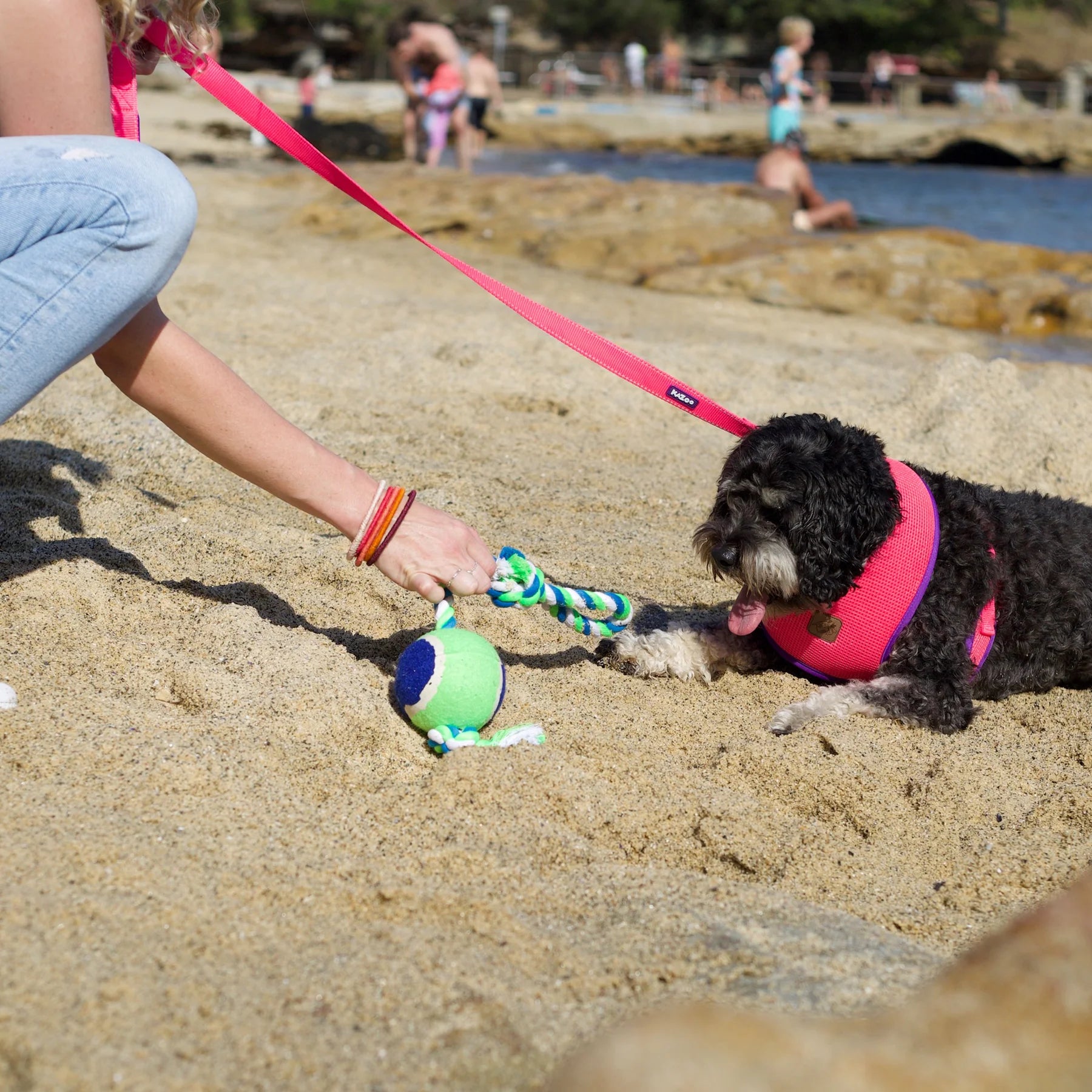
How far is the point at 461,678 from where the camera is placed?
299cm

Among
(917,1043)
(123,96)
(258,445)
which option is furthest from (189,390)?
(917,1043)

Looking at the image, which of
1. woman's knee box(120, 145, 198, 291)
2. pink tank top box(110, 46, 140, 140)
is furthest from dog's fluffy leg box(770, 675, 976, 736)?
pink tank top box(110, 46, 140, 140)

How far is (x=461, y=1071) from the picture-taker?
1836mm

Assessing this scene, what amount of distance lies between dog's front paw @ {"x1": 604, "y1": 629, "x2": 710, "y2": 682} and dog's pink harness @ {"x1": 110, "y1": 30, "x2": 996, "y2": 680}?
10.7 inches

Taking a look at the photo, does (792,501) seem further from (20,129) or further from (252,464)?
(20,129)

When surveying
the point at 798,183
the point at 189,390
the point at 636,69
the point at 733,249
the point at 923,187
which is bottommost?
the point at 923,187

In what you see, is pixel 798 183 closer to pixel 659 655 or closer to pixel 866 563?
pixel 866 563

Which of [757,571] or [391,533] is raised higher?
[391,533]

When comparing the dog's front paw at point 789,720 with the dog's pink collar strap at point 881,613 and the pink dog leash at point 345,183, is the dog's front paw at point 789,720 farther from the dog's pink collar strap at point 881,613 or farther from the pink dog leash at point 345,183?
the pink dog leash at point 345,183

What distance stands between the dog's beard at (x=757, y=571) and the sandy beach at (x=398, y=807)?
0.27 metres

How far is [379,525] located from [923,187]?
3149cm

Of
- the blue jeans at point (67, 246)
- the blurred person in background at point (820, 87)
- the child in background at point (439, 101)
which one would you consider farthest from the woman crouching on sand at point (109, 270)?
the blurred person in background at point (820, 87)

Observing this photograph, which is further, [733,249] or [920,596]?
[733,249]

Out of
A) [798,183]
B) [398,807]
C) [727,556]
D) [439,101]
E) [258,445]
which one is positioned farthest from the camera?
[439,101]
